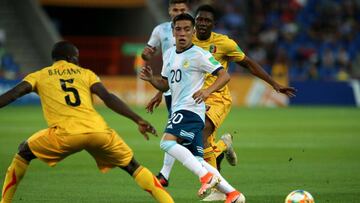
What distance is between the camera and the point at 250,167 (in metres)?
13.8

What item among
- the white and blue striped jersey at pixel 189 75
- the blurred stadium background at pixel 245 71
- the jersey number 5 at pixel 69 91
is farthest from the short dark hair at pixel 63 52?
the blurred stadium background at pixel 245 71

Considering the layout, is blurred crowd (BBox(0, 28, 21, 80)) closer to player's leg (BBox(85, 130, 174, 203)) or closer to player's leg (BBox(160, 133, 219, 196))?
player's leg (BBox(160, 133, 219, 196))

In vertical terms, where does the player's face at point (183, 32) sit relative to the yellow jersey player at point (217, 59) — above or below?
above

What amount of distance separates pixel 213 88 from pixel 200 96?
0.21 m

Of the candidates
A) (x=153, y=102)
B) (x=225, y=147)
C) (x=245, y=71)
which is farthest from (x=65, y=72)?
(x=245, y=71)

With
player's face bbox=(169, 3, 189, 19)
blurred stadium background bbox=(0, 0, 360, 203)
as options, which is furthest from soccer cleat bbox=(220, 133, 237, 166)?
blurred stadium background bbox=(0, 0, 360, 203)

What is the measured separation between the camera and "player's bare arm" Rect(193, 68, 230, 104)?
8922 millimetres

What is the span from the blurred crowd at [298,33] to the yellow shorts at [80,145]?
26.9 metres

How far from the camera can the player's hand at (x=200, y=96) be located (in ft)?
29.2

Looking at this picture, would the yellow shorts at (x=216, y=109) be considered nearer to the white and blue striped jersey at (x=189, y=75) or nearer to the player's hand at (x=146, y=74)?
the white and blue striped jersey at (x=189, y=75)

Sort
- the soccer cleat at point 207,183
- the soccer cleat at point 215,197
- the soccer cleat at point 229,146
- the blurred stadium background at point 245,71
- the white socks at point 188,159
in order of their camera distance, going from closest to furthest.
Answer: the soccer cleat at point 207,183 → the white socks at point 188,159 → the soccer cleat at point 215,197 → the soccer cleat at point 229,146 → the blurred stadium background at point 245,71

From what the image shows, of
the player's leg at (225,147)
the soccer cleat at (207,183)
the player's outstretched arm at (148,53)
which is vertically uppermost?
the player's outstretched arm at (148,53)

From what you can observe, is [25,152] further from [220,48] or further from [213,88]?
[220,48]

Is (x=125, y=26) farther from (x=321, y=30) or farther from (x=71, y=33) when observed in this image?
(x=321, y=30)
